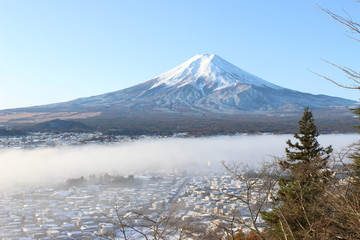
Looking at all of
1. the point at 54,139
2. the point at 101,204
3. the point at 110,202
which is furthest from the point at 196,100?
the point at 101,204

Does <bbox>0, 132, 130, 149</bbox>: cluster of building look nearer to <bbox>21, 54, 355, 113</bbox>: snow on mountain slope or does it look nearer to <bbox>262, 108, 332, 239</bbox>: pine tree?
<bbox>262, 108, 332, 239</bbox>: pine tree

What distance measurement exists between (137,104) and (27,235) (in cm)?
14356

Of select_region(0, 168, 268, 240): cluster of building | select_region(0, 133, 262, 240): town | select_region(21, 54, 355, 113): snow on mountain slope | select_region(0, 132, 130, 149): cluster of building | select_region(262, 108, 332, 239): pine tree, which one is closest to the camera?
select_region(262, 108, 332, 239): pine tree

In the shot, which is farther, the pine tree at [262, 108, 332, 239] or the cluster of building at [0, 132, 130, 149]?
the cluster of building at [0, 132, 130, 149]

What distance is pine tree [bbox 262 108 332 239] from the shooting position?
8080 millimetres

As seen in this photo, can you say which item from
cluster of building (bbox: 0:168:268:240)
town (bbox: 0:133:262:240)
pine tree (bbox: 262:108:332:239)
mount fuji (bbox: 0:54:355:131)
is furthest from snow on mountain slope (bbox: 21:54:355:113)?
pine tree (bbox: 262:108:332:239)

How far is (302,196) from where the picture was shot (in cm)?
938

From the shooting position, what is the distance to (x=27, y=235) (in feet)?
55.2

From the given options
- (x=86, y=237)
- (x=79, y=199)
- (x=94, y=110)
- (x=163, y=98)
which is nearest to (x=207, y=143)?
(x=79, y=199)

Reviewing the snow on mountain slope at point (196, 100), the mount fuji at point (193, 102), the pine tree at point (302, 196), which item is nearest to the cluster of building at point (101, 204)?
the pine tree at point (302, 196)

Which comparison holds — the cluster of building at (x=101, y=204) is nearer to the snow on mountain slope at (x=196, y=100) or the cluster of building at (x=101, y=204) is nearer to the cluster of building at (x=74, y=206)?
the cluster of building at (x=74, y=206)

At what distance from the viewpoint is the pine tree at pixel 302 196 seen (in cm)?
808

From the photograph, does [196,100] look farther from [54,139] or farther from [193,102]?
[54,139]

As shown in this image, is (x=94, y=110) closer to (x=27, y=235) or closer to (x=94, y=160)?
(x=94, y=160)
